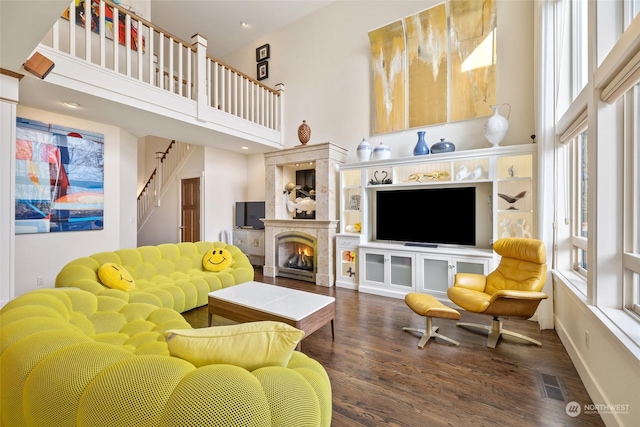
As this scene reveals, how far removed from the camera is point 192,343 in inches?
39.0

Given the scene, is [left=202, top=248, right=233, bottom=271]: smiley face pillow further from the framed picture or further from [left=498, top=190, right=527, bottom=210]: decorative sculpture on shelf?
the framed picture

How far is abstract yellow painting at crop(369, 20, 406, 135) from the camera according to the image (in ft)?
14.6

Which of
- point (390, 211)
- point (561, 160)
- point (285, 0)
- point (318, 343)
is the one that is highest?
point (285, 0)

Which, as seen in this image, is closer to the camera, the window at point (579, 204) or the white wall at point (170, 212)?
the window at point (579, 204)

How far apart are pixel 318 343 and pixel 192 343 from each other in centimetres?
183

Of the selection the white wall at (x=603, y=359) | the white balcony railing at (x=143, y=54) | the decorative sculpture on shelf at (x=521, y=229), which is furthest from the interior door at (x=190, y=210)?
the white wall at (x=603, y=359)

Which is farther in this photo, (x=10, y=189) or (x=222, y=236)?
(x=222, y=236)

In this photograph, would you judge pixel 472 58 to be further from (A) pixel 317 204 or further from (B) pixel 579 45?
(A) pixel 317 204

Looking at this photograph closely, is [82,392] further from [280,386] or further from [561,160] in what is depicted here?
[561,160]

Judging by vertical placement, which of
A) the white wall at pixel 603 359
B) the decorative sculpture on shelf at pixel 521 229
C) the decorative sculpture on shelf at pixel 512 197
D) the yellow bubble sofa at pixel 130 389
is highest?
the decorative sculpture on shelf at pixel 512 197

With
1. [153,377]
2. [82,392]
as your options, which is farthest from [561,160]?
[82,392]

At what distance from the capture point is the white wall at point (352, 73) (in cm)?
364

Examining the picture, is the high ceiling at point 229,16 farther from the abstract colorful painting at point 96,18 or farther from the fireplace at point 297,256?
the fireplace at point 297,256

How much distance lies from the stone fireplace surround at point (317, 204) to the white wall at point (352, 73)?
630 mm
